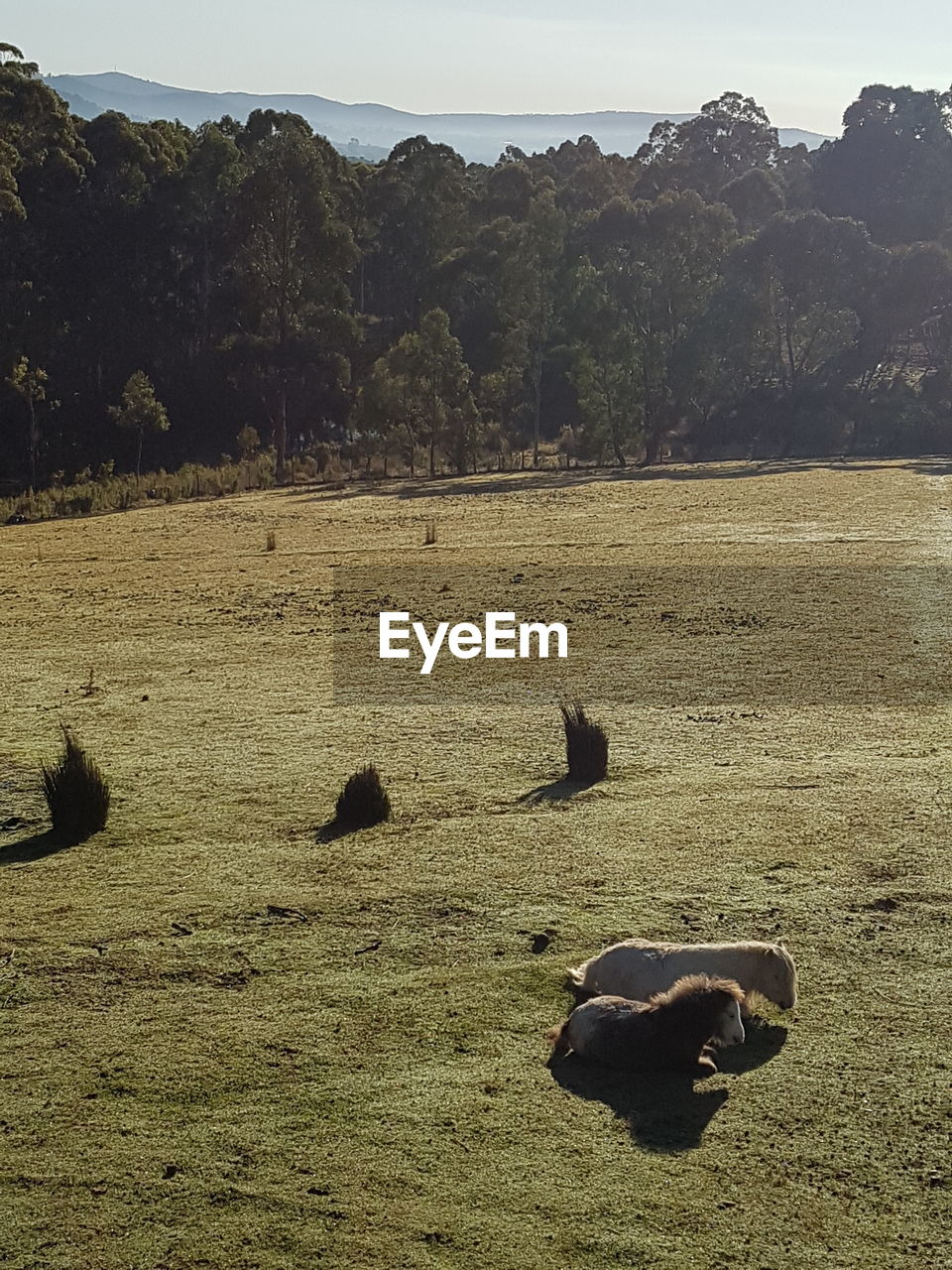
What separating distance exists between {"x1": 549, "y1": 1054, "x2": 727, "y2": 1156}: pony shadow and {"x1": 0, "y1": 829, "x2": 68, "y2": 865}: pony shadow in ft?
10.3

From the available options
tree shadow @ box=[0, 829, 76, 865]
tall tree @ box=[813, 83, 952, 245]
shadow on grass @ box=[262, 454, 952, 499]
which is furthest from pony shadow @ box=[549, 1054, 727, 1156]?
tall tree @ box=[813, 83, 952, 245]

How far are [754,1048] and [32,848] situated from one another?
12.0 feet

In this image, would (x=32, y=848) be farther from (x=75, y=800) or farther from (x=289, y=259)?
(x=289, y=259)

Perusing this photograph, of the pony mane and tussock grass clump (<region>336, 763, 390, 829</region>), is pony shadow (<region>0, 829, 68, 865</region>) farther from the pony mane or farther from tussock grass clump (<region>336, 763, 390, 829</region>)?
the pony mane

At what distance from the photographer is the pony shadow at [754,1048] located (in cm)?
410

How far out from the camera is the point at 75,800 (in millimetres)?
6492

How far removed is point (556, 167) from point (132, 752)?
184 feet

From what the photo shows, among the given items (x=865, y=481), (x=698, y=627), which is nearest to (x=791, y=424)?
(x=865, y=481)

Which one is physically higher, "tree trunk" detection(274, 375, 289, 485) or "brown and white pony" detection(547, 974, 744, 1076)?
"brown and white pony" detection(547, 974, 744, 1076)

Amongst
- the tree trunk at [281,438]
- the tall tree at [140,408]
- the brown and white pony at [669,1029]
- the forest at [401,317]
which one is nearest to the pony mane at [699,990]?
the brown and white pony at [669,1029]

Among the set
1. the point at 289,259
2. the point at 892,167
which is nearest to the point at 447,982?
the point at 289,259

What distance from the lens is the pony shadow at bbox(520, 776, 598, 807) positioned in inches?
274

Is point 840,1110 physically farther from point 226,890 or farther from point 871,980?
point 226,890

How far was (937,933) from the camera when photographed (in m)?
4.99
